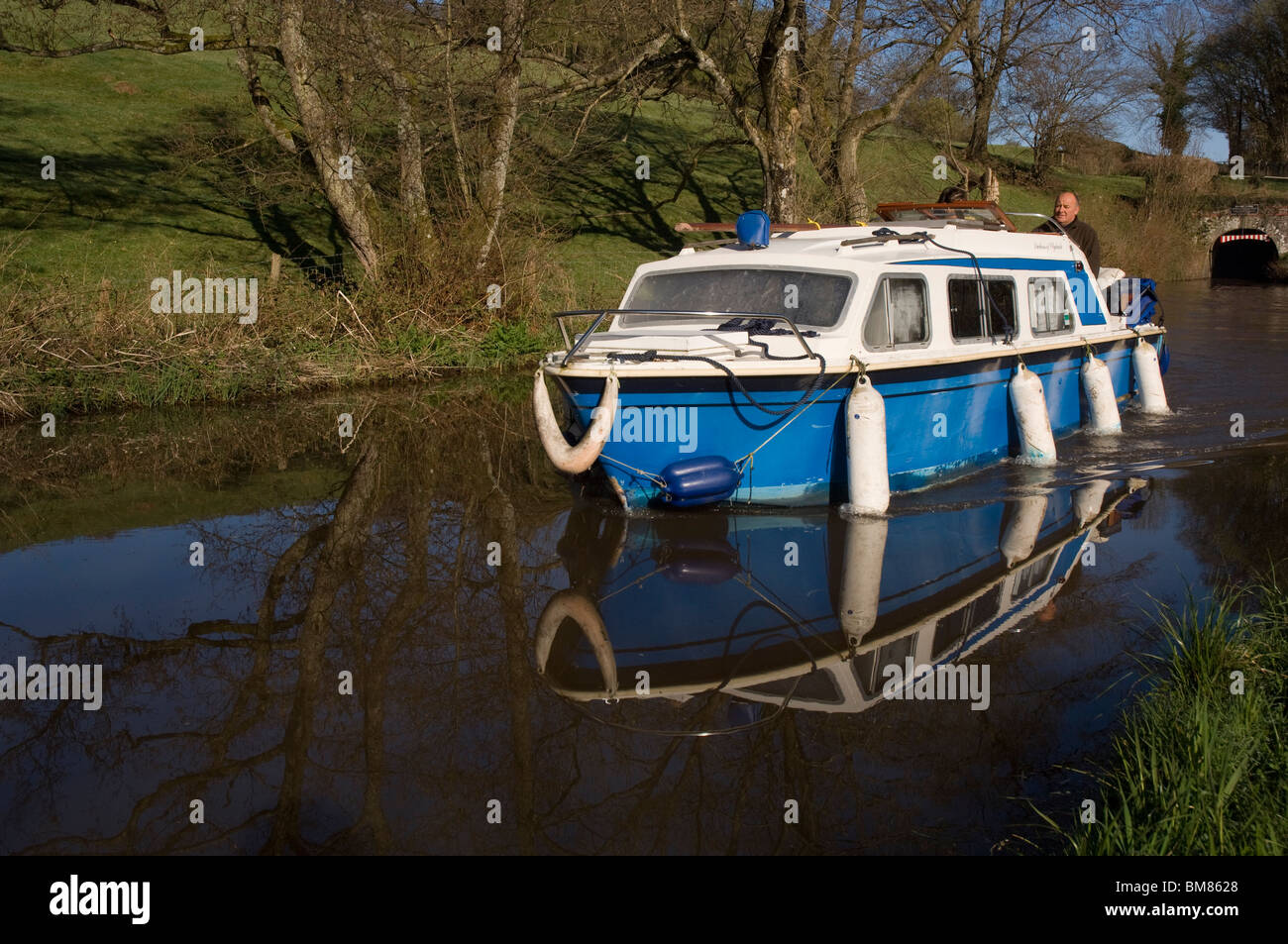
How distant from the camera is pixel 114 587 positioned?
7.56 m

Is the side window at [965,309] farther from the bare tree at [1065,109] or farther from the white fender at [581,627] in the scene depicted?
the bare tree at [1065,109]

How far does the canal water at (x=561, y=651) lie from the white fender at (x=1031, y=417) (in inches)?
9.5

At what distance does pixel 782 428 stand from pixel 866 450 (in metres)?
0.67

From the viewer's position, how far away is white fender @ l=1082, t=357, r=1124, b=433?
40.3 feet

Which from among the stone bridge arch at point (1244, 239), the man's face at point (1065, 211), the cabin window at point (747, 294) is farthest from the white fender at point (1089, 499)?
the stone bridge arch at point (1244, 239)

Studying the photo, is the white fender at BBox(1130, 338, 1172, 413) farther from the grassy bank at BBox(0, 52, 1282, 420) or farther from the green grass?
the green grass

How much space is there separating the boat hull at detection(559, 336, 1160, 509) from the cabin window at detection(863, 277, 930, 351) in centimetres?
31

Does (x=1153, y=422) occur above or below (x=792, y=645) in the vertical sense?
above

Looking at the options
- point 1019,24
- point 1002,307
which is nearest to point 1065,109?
point 1019,24

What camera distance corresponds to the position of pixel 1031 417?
35.7 feet

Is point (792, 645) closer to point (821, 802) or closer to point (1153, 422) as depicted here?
point (821, 802)

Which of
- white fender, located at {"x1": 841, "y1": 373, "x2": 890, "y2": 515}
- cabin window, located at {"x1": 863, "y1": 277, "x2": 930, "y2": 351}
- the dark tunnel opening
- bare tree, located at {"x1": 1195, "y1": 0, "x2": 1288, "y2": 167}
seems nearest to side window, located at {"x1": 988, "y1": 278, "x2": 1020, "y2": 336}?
cabin window, located at {"x1": 863, "y1": 277, "x2": 930, "y2": 351}

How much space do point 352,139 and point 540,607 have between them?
13.3 metres
